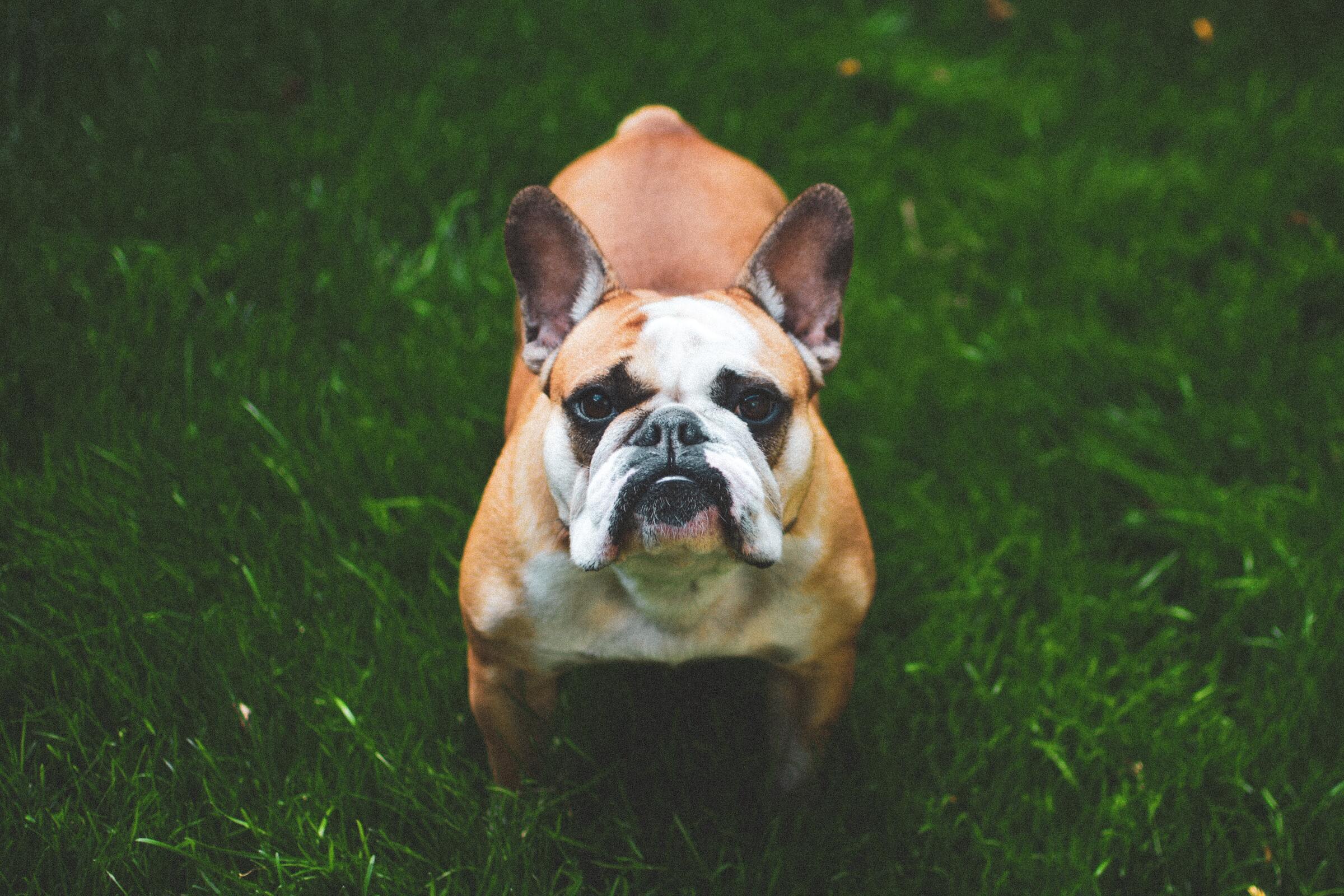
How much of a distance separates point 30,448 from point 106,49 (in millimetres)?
1812

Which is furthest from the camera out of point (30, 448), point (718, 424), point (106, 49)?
point (106, 49)

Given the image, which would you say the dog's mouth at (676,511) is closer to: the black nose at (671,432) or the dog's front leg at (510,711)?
the black nose at (671,432)

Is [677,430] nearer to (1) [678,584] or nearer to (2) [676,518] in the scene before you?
(2) [676,518]

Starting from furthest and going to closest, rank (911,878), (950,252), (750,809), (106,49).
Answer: (950,252)
(106,49)
(750,809)
(911,878)

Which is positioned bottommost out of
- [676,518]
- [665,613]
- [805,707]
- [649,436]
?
[805,707]

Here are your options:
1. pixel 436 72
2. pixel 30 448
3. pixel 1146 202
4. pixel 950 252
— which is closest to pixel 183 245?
pixel 30 448

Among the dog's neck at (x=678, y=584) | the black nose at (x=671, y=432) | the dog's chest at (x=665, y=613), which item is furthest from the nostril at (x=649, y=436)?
the dog's chest at (x=665, y=613)

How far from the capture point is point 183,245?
371 cm

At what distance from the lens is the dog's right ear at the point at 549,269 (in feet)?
7.56

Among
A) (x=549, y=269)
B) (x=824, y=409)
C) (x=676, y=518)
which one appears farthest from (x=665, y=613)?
(x=824, y=409)

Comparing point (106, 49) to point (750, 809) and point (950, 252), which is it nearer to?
point (950, 252)

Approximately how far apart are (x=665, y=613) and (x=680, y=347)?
1.95 ft

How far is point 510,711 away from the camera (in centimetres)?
249

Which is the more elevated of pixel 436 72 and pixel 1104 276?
pixel 436 72
